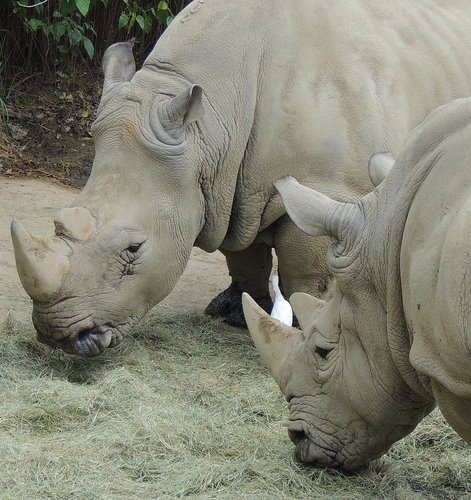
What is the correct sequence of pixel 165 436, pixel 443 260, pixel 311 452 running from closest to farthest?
pixel 443 260
pixel 311 452
pixel 165 436

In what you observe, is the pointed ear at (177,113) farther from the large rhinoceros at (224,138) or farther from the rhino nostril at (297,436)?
the rhino nostril at (297,436)

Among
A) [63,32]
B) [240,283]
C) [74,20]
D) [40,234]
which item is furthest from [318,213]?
[74,20]

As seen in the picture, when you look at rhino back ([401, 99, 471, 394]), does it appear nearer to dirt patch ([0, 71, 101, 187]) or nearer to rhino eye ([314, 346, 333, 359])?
rhino eye ([314, 346, 333, 359])

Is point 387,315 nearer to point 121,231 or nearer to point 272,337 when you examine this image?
point 272,337

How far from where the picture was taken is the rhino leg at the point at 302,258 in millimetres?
6344

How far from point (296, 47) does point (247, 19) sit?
29 centimetres

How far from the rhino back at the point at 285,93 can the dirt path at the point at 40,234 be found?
156 centimetres

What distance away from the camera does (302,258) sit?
251 inches

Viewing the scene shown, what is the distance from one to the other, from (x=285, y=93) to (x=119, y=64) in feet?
2.99

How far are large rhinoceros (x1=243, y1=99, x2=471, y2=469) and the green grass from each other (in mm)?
256

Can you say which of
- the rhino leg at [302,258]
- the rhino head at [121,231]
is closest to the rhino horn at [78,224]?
the rhino head at [121,231]

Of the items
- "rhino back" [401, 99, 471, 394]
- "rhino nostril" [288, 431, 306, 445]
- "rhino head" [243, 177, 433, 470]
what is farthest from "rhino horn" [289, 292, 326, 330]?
"rhino back" [401, 99, 471, 394]

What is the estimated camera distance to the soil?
8055 millimetres

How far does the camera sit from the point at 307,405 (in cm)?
447
